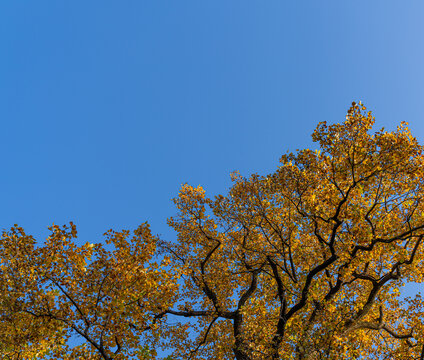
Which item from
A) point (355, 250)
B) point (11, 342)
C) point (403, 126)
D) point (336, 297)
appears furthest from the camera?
point (336, 297)

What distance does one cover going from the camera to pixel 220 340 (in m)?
20.3

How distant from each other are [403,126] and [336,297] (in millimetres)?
9224

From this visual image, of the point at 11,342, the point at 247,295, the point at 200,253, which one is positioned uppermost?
the point at 200,253

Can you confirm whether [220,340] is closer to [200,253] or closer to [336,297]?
[200,253]

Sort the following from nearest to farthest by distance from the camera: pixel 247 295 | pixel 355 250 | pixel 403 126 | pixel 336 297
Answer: pixel 403 126, pixel 355 250, pixel 336 297, pixel 247 295

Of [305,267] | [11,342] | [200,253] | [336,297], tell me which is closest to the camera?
[11,342]

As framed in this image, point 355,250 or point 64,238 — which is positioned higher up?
point 355,250

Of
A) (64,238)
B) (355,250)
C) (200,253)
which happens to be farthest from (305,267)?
(64,238)

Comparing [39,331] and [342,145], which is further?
[342,145]

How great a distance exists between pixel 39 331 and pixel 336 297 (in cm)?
1399

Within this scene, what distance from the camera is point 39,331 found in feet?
39.4

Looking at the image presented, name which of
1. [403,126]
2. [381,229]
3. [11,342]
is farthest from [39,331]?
[403,126]

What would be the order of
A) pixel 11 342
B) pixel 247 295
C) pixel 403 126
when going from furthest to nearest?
1. pixel 247 295
2. pixel 403 126
3. pixel 11 342

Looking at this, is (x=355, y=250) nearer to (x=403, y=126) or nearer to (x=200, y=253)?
(x=403, y=126)
